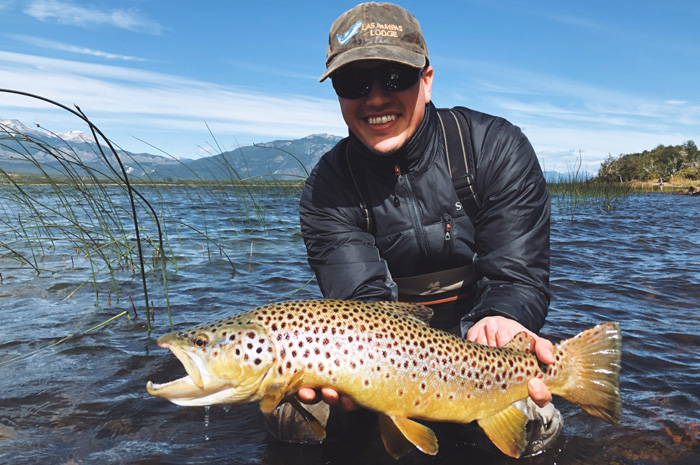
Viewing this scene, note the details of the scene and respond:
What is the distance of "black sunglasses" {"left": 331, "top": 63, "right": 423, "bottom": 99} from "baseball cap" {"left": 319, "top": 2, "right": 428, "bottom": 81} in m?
0.09

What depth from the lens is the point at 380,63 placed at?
3.21 metres

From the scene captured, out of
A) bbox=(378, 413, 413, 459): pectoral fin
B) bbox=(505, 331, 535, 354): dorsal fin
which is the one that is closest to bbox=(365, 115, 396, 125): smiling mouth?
bbox=(505, 331, 535, 354): dorsal fin

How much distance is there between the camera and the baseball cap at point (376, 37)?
123 inches

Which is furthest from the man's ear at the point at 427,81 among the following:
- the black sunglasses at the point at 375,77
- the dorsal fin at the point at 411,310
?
the dorsal fin at the point at 411,310

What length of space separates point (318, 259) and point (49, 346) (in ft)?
9.58

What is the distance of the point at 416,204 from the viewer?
3.55m

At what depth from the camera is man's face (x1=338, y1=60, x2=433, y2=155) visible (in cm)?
330

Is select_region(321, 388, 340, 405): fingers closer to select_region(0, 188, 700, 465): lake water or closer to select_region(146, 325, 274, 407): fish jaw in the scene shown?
select_region(146, 325, 274, 407): fish jaw

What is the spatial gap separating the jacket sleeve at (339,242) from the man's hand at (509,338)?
0.70 m

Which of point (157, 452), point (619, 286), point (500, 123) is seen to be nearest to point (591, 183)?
point (619, 286)

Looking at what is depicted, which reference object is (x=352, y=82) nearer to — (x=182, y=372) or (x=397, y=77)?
(x=397, y=77)

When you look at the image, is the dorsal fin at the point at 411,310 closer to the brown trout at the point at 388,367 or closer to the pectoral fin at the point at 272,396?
the brown trout at the point at 388,367

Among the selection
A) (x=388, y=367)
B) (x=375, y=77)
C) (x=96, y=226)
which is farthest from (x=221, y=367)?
(x=96, y=226)

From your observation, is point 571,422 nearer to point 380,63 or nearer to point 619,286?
point 380,63
